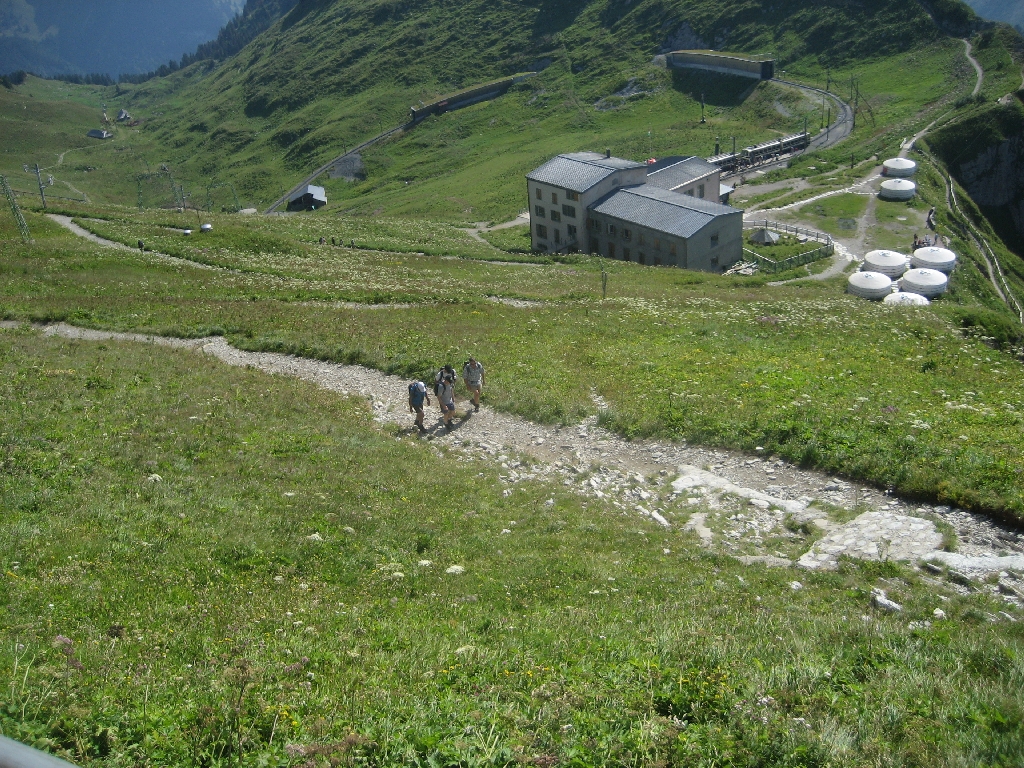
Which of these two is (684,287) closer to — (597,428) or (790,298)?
(790,298)

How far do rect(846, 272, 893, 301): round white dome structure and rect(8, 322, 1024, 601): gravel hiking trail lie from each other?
1826 inches

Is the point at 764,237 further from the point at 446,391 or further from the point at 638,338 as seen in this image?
the point at 446,391

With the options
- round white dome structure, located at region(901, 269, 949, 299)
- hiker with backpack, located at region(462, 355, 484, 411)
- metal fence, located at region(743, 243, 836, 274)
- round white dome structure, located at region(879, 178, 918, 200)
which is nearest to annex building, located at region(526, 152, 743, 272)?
metal fence, located at region(743, 243, 836, 274)

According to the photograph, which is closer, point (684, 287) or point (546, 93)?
point (684, 287)

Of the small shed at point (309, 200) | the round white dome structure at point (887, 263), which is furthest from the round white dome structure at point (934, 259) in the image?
the small shed at point (309, 200)

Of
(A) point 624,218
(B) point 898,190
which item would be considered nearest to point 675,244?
(A) point 624,218

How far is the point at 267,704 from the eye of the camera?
32.1 feet

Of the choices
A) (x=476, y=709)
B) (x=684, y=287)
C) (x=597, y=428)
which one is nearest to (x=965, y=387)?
(x=597, y=428)

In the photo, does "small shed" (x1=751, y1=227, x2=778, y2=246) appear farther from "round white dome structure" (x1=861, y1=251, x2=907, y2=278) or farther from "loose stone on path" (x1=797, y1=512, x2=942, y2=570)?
"loose stone on path" (x1=797, y1=512, x2=942, y2=570)

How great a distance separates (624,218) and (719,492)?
59414 millimetres

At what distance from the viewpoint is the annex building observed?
7412 cm

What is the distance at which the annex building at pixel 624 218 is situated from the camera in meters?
74.1

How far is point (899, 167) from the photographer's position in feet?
330

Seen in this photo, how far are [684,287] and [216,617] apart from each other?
50149 millimetres
